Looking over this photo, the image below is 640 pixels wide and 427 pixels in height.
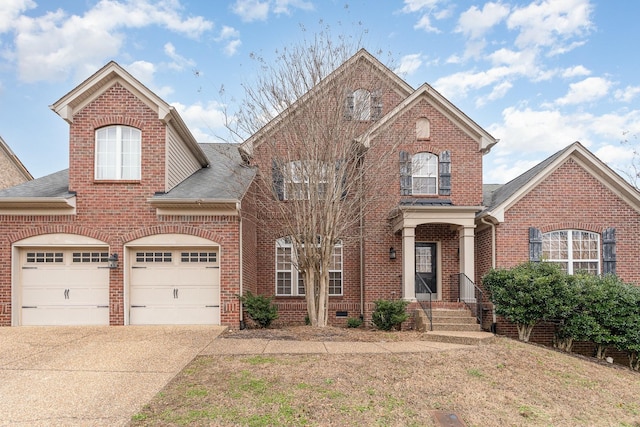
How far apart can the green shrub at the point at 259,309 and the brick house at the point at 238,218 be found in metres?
0.30

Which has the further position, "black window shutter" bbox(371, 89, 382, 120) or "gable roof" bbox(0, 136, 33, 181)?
"gable roof" bbox(0, 136, 33, 181)

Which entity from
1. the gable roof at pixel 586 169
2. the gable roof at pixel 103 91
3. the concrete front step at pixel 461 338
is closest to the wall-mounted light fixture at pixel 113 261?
the gable roof at pixel 103 91

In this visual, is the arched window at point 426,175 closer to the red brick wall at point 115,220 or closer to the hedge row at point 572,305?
the hedge row at point 572,305

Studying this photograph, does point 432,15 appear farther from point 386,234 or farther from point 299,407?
point 299,407

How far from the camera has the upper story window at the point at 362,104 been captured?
1198 centimetres

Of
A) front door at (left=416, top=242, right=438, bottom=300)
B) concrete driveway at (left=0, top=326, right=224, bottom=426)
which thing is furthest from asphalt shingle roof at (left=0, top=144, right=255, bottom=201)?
front door at (left=416, top=242, right=438, bottom=300)

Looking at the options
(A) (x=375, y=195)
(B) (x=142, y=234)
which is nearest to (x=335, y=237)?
(A) (x=375, y=195)

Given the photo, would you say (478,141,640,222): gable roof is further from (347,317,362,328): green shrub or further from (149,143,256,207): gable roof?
(149,143,256,207): gable roof

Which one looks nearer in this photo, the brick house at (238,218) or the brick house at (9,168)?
the brick house at (238,218)

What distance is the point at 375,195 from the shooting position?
13.4 m

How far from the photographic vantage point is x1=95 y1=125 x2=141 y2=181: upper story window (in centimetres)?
1264

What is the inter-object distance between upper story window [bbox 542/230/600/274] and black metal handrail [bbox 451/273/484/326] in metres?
2.32

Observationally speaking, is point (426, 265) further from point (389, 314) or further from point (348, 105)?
point (348, 105)

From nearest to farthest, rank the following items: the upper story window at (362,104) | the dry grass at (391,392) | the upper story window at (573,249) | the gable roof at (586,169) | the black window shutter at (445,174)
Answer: the dry grass at (391,392)
the upper story window at (362,104)
the gable roof at (586,169)
the upper story window at (573,249)
the black window shutter at (445,174)
